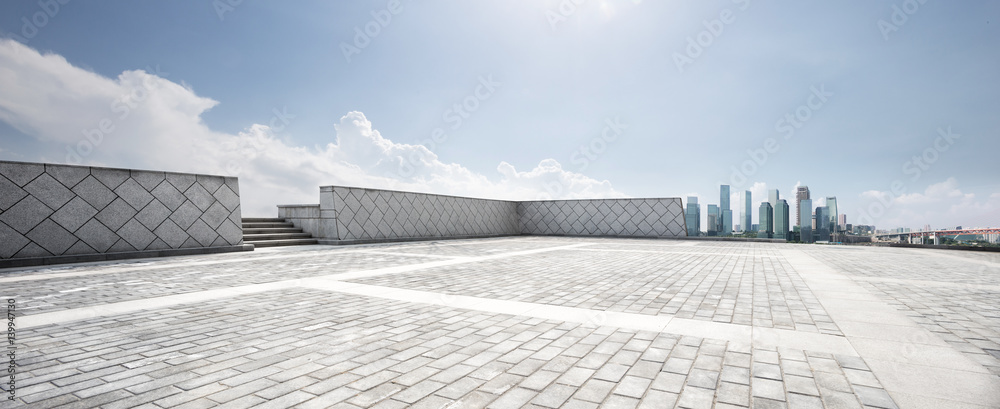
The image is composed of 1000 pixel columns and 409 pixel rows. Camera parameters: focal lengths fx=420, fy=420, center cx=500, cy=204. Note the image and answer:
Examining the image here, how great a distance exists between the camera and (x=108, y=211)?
942cm

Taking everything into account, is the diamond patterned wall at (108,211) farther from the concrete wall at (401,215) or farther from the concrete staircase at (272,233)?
the concrete wall at (401,215)

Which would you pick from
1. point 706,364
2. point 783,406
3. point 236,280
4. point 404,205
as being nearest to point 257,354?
point 706,364

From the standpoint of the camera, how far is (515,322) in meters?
3.93

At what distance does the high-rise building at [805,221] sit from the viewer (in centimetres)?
1746

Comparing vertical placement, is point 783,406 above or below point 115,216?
below

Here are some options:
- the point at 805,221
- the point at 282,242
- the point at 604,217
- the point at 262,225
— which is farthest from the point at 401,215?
the point at 805,221

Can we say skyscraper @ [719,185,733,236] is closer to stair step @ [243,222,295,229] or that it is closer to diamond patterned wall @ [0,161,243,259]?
stair step @ [243,222,295,229]

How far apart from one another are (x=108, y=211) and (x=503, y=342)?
10753 mm

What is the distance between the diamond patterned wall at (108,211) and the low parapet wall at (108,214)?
0.01 metres

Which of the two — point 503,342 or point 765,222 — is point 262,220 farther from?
point 765,222

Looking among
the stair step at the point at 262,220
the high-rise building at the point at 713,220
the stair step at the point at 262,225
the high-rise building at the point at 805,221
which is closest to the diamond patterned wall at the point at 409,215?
the stair step at the point at 262,225

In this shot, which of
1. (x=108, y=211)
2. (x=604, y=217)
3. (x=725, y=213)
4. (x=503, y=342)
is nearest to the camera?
(x=503, y=342)

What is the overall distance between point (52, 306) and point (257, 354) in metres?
3.51

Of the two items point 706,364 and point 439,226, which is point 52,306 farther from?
point 439,226
